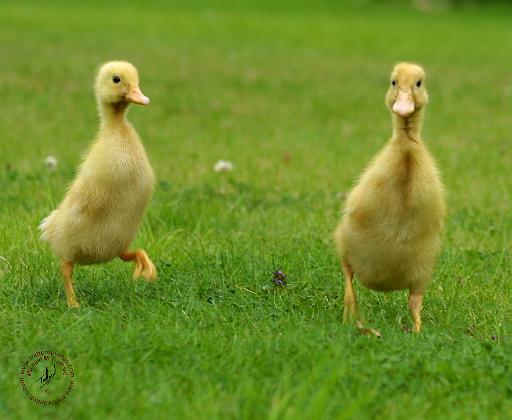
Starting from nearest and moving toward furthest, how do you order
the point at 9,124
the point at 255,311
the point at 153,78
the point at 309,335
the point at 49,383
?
the point at 49,383 < the point at 309,335 < the point at 255,311 < the point at 9,124 < the point at 153,78

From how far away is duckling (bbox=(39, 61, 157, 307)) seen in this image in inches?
191

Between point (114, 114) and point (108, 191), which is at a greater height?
point (114, 114)

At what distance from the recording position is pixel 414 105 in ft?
14.7

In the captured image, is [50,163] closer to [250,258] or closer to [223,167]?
[223,167]

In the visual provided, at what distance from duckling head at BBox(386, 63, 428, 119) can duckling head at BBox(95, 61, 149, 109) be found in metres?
1.27

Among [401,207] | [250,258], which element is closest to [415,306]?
[401,207]

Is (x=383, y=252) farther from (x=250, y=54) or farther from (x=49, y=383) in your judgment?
(x=250, y=54)

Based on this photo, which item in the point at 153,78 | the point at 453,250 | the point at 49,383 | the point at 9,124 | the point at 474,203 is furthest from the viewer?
the point at 153,78

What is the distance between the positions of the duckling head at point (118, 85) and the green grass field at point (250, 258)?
971 mm

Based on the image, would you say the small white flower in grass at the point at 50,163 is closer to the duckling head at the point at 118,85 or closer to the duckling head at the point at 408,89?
the duckling head at the point at 118,85

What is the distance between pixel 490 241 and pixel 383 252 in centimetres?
240

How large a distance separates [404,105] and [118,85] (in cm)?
149

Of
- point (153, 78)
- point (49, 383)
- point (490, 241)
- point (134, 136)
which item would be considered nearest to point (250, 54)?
point (153, 78)

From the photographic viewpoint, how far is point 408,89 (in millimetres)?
4492
